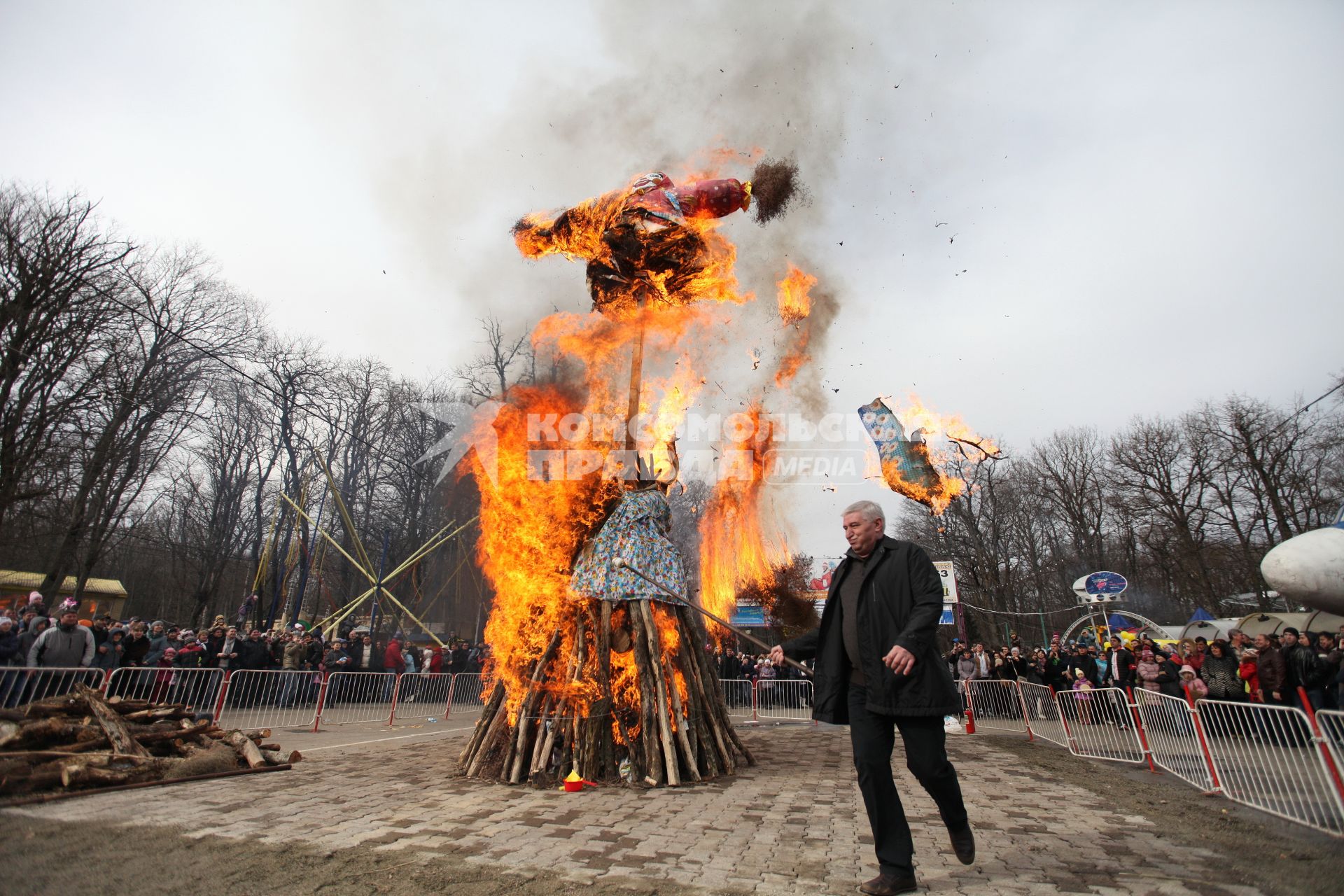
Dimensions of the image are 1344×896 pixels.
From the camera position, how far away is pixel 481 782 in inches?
275

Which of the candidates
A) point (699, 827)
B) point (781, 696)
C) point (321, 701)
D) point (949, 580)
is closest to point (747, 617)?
point (949, 580)

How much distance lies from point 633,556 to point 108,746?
226 inches

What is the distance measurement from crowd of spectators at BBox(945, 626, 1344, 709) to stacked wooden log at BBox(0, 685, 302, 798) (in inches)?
436

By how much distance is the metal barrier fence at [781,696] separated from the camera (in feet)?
57.5

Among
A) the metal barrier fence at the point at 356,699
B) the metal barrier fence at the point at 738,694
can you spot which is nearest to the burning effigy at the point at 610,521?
the metal barrier fence at the point at 356,699

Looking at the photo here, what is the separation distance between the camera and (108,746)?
6.80m

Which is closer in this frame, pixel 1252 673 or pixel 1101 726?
pixel 1101 726

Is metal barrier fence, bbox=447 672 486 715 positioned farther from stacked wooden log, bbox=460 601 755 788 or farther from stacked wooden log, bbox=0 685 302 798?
stacked wooden log, bbox=460 601 755 788

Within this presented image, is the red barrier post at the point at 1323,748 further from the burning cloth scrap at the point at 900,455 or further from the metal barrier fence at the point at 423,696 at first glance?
the metal barrier fence at the point at 423,696

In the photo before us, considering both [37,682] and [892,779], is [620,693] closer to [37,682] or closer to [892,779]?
[892,779]

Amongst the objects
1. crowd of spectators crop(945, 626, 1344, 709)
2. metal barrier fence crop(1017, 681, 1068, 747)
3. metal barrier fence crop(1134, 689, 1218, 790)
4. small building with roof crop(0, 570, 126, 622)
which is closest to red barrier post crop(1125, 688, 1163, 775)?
metal barrier fence crop(1134, 689, 1218, 790)

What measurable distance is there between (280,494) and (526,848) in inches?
915

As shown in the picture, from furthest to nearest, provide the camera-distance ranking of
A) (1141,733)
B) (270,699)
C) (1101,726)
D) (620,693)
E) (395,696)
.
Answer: (395,696) < (270,699) < (1101,726) < (1141,733) < (620,693)

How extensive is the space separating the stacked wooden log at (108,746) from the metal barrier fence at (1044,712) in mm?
11798
